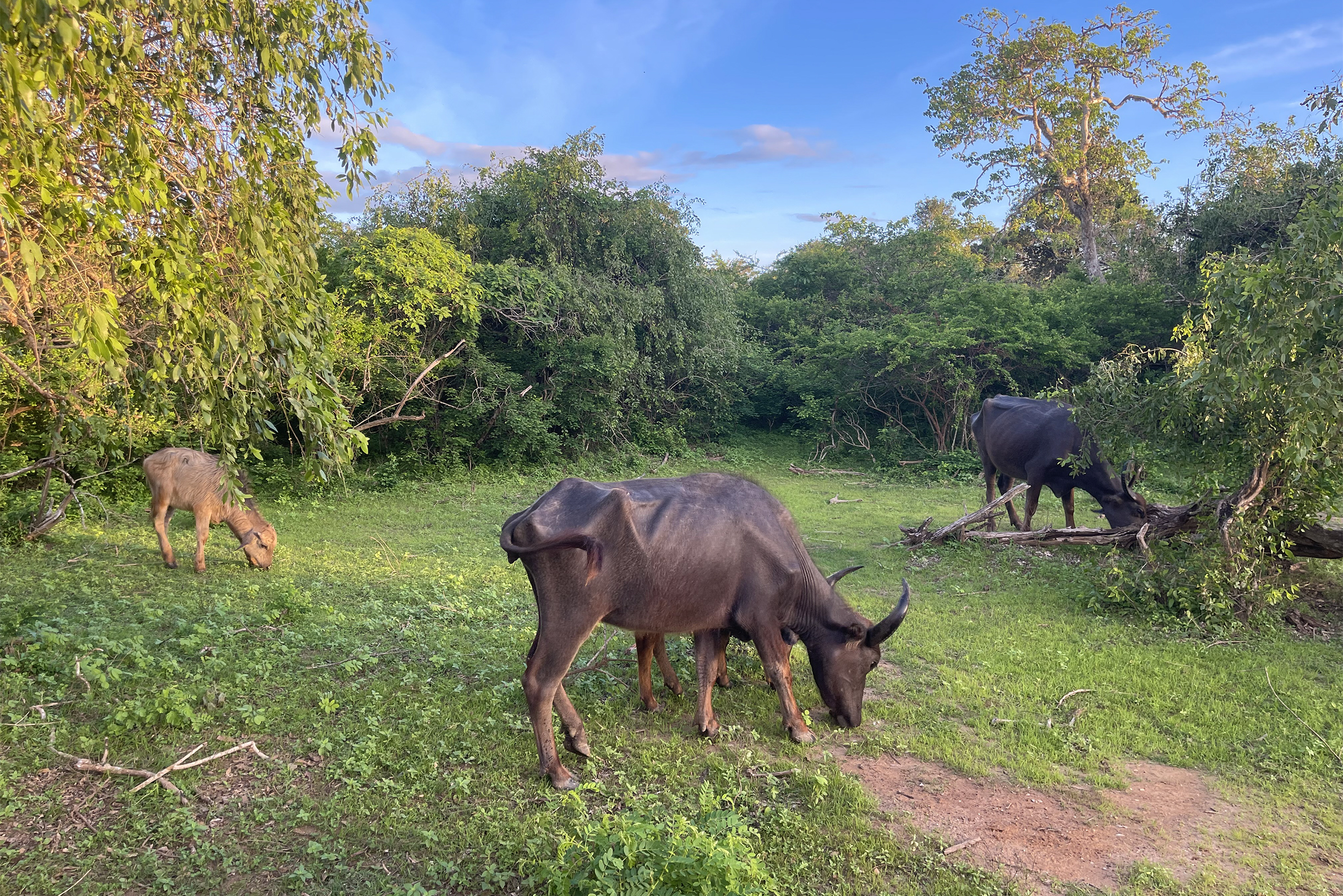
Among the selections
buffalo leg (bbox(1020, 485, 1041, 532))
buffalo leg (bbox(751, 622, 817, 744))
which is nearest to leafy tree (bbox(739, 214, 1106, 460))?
buffalo leg (bbox(1020, 485, 1041, 532))

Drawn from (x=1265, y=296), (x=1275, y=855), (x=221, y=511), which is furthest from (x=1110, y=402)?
(x=221, y=511)

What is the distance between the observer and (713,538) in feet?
16.9

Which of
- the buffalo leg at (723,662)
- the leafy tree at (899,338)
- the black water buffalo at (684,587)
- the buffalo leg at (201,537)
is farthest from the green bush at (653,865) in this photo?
the leafy tree at (899,338)

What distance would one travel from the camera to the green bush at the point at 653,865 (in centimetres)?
308

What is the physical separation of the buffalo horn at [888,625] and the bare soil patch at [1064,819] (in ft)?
2.65

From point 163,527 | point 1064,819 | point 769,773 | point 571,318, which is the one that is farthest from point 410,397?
point 1064,819

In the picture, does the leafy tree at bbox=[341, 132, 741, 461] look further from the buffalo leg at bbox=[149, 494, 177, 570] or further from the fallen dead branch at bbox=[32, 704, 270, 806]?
the fallen dead branch at bbox=[32, 704, 270, 806]

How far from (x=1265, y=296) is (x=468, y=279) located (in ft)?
46.2

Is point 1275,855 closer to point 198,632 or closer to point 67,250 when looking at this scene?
point 67,250

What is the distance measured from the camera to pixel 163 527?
961 cm

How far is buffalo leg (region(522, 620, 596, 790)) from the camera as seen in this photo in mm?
4547

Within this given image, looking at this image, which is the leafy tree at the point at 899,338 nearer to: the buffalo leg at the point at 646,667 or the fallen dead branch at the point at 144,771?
the buffalo leg at the point at 646,667

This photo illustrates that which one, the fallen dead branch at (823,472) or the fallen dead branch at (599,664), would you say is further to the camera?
the fallen dead branch at (823,472)

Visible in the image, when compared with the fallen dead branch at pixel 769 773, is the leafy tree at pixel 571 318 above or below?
above
